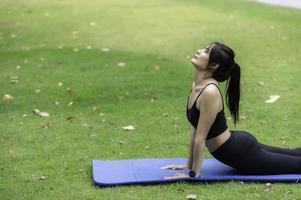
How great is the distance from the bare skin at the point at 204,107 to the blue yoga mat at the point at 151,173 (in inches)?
7.0

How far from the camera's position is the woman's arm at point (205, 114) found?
5.04 metres

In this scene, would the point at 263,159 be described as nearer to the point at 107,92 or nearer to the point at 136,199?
the point at 136,199

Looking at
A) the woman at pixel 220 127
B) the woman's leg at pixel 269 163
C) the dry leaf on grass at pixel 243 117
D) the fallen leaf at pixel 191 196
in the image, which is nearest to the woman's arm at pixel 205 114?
the woman at pixel 220 127

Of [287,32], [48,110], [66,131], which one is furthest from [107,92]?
[287,32]

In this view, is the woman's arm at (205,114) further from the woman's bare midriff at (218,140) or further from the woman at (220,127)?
the woman's bare midriff at (218,140)

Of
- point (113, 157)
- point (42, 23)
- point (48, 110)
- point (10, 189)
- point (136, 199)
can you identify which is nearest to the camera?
point (136, 199)

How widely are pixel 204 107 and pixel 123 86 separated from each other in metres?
4.17

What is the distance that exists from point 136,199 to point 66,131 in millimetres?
2365

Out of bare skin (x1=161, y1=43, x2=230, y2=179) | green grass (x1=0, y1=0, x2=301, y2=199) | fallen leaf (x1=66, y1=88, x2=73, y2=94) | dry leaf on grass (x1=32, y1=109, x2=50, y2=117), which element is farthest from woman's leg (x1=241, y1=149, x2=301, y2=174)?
fallen leaf (x1=66, y1=88, x2=73, y2=94)

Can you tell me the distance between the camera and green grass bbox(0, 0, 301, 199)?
18.0 ft

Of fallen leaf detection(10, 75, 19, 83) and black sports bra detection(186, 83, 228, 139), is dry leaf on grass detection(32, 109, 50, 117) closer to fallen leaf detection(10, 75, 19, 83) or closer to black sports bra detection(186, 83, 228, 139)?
fallen leaf detection(10, 75, 19, 83)

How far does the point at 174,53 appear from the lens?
38.2 feet

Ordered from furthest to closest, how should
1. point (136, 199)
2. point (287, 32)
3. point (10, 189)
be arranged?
point (287, 32) < point (10, 189) < point (136, 199)

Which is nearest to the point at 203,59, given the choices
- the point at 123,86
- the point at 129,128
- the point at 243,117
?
the point at 129,128
